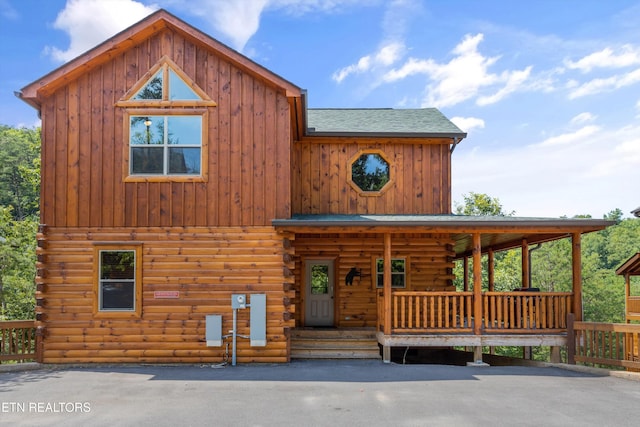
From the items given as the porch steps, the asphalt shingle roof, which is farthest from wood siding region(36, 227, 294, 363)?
the asphalt shingle roof

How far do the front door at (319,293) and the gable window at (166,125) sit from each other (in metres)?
4.66

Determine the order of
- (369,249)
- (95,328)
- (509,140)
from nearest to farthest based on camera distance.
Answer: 1. (95,328)
2. (369,249)
3. (509,140)

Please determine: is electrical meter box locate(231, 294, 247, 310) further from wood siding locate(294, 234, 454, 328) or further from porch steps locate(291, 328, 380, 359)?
wood siding locate(294, 234, 454, 328)

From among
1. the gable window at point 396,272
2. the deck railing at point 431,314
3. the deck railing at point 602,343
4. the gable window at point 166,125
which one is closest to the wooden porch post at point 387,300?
the deck railing at point 431,314

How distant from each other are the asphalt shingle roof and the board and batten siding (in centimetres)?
266

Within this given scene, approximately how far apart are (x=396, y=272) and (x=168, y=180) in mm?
6672

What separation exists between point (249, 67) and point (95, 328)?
6.61 m

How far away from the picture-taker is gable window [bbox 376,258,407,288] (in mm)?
13859

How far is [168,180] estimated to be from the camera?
10914mm

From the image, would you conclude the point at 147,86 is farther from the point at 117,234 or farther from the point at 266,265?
the point at 266,265

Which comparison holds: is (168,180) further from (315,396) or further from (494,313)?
(494,313)

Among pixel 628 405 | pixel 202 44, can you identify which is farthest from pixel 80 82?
pixel 628 405

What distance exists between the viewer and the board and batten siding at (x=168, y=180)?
1089cm

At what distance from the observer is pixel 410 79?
3772 centimetres
